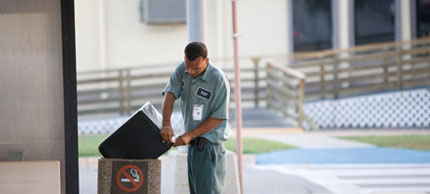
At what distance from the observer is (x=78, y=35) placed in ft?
52.9

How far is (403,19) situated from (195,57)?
1329 cm

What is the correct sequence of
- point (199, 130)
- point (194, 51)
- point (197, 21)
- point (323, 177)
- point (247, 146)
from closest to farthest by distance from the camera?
point (194, 51), point (199, 130), point (197, 21), point (323, 177), point (247, 146)

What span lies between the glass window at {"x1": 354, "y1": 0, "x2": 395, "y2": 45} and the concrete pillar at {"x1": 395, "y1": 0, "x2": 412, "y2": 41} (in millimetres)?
141

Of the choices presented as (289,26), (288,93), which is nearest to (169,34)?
(289,26)

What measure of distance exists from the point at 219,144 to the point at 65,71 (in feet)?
5.61

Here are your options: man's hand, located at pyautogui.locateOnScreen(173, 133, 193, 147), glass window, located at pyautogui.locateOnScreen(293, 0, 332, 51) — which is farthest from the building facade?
man's hand, located at pyautogui.locateOnScreen(173, 133, 193, 147)

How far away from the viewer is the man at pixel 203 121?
4.71 metres

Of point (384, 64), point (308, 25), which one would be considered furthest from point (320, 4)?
point (384, 64)

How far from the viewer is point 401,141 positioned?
1293 centimetres

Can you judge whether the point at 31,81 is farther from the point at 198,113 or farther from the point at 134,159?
the point at 198,113

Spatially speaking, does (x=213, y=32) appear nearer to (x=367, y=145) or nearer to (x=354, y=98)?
(x=354, y=98)

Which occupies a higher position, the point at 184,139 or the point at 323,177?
the point at 184,139

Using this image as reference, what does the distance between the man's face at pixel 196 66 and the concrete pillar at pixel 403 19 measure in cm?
1309

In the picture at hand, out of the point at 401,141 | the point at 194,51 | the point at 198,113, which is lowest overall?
the point at 401,141
